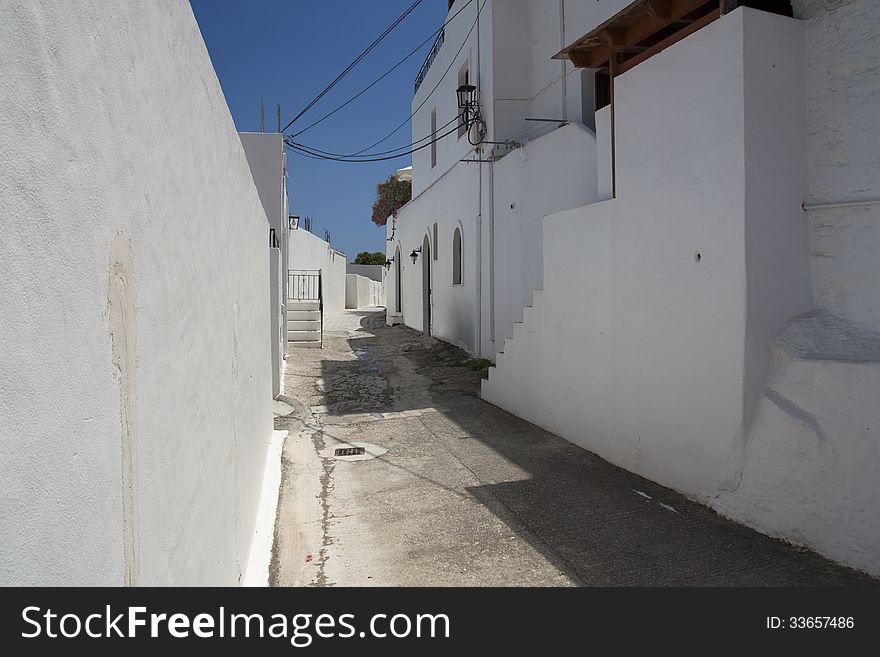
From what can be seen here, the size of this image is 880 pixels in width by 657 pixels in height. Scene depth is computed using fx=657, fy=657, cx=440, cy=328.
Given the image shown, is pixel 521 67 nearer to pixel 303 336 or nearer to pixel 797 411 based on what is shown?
pixel 303 336

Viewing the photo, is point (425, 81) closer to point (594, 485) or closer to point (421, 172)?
point (421, 172)

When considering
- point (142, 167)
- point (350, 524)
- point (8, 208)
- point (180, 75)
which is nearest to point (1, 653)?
point (8, 208)

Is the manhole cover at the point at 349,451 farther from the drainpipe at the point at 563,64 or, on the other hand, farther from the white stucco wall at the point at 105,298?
the drainpipe at the point at 563,64

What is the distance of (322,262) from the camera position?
1128 inches

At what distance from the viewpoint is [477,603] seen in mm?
3547

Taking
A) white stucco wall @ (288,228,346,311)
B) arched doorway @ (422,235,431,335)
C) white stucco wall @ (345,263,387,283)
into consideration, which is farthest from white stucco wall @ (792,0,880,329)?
white stucco wall @ (345,263,387,283)

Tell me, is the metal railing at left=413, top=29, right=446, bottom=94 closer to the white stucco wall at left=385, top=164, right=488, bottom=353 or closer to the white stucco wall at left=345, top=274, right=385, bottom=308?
the white stucco wall at left=385, top=164, right=488, bottom=353

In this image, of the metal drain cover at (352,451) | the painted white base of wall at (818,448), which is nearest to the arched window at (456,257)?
the metal drain cover at (352,451)

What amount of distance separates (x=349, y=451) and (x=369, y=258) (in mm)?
43744

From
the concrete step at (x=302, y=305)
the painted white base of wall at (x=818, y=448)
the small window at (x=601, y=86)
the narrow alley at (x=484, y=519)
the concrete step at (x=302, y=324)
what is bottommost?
the narrow alley at (x=484, y=519)

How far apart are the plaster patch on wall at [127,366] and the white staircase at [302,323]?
14.2m

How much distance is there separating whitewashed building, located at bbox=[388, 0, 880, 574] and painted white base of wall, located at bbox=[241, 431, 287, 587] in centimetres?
324

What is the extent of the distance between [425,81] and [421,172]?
2.52 m

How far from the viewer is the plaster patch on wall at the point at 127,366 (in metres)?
→ 1.45
